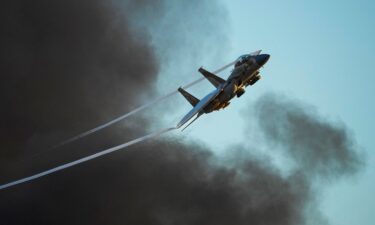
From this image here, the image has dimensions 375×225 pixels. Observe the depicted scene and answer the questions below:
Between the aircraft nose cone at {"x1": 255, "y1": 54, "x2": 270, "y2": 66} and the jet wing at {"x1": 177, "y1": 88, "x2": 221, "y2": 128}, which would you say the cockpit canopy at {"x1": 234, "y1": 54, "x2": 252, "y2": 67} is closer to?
the aircraft nose cone at {"x1": 255, "y1": 54, "x2": 270, "y2": 66}

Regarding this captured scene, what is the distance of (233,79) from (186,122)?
12.4m

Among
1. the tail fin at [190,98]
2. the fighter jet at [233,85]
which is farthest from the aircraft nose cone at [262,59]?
the tail fin at [190,98]

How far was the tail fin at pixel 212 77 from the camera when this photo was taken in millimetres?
168250

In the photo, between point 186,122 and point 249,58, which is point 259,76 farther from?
point 186,122

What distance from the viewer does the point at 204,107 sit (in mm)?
163250

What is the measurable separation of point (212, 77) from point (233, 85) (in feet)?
24.5

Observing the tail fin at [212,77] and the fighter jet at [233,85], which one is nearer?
the fighter jet at [233,85]

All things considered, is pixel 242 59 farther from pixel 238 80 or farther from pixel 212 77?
pixel 212 77

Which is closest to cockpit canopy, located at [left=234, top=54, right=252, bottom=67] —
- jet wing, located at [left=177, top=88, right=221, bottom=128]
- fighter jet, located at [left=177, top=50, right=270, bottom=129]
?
fighter jet, located at [left=177, top=50, right=270, bottom=129]

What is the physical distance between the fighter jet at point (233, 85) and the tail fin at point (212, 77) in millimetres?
1710

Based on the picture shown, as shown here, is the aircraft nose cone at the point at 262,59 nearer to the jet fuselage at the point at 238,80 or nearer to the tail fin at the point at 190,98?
the jet fuselage at the point at 238,80

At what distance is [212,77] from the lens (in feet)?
556

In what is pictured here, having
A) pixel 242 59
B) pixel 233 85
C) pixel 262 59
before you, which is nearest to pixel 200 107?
pixel 233 85

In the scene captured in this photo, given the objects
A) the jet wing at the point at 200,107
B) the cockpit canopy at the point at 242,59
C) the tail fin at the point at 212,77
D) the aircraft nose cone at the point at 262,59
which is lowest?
the aircraft nose cone at the point at 262,59
